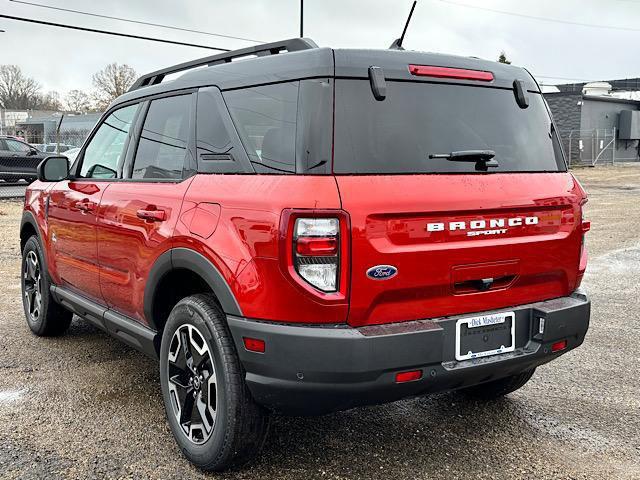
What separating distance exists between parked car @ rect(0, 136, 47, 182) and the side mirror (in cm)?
1603

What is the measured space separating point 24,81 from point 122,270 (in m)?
93.2

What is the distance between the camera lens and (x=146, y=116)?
12.5ft

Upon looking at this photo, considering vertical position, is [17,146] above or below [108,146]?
above

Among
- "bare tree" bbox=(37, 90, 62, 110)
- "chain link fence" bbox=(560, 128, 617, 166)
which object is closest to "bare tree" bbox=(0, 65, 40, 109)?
"bare tree" bbox=(37, 90, 62, 110)

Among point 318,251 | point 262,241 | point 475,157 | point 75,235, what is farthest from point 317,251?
point 75,235

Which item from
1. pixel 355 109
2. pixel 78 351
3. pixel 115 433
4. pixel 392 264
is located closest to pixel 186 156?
pixel 355 109

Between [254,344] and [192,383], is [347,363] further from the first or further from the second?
[192,383]

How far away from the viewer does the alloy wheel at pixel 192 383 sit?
3.00 meters

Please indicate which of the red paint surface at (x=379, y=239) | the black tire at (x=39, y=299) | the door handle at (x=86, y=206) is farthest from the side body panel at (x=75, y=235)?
the red paint surface at (x=379, y=239)

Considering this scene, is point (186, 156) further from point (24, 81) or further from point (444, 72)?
point (24, 81)

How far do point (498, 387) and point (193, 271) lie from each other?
2.04m

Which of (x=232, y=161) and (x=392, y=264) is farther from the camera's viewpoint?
(x=232, y=161)

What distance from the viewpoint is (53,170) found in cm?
463

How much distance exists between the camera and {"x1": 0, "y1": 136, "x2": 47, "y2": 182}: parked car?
754 inches
